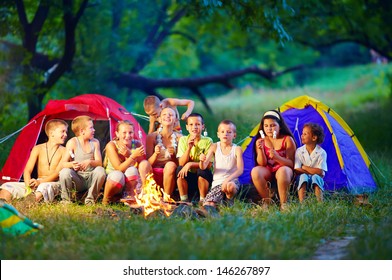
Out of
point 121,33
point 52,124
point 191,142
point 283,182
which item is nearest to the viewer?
point 283,182

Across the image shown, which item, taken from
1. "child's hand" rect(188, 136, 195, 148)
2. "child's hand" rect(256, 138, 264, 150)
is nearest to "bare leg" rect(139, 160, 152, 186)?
"child's hand" rect(188, 136, 195, 148)

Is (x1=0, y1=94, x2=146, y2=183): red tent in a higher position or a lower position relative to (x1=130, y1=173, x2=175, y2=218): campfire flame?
higher

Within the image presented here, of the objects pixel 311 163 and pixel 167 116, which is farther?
pixel 167 116

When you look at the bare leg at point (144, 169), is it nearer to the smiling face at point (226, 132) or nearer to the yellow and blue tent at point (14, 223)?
the smiling face at point (226, 132)

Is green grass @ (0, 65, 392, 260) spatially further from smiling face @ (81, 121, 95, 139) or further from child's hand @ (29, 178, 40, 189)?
smiling face @ (81, 121, 95, 139)

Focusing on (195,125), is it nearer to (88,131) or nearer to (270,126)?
(270,126)

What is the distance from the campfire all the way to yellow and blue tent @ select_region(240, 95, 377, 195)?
1289mm

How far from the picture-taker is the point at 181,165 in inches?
297

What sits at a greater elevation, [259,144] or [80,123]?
[80,123]

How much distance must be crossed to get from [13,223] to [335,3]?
34.0 ft

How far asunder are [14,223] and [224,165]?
7.79 ft

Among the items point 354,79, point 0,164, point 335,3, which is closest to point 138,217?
point 0,164

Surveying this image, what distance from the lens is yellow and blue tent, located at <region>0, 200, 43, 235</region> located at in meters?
5.99

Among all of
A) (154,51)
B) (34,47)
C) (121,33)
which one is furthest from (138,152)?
(154,51)
